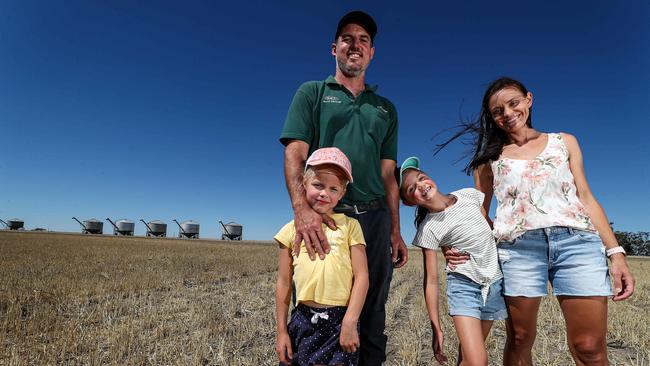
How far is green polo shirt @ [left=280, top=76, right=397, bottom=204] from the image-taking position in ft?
9.30

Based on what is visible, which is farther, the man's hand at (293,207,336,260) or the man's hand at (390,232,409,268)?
the man's hand at (390,232,409,268)

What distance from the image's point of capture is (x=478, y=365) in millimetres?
2398

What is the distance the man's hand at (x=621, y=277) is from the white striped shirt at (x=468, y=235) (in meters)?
0.67

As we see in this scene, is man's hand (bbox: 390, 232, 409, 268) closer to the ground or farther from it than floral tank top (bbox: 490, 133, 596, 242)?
closer to the ground

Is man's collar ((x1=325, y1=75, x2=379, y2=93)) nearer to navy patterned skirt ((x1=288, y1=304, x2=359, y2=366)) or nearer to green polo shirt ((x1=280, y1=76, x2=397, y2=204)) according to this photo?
green polo shirt ((x1=280, y1=76, x2=397, y2=204))

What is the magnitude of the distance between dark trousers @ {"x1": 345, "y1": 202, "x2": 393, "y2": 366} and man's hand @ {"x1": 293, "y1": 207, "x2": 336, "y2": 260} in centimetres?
51

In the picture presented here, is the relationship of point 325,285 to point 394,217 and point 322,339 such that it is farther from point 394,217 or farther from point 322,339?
point 394,217

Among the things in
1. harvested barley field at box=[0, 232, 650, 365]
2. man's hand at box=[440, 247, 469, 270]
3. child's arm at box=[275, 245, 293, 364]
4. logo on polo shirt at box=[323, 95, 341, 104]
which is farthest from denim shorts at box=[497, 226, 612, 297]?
harvested barley field at box=[0, 232, 650, 365]

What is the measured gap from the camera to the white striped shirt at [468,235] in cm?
257

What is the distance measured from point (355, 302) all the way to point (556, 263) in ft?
4.35

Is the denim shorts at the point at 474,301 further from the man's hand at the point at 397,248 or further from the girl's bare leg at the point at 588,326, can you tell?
the man's hand at the point at 397,248

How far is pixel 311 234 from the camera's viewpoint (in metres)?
2.31

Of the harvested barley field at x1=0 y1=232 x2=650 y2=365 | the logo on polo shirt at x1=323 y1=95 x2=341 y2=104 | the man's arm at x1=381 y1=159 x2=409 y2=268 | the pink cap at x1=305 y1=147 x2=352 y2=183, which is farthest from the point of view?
the harvested barley field at x1=0 y1=232 x2=650 y2=365

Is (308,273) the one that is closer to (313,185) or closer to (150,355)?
(313,185)
